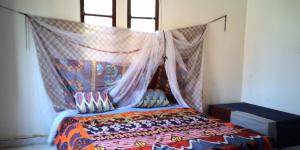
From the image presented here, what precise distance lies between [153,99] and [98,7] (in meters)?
1.57

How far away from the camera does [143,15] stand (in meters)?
3.63

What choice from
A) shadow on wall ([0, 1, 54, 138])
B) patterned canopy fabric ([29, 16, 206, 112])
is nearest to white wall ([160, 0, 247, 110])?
patterned canopy fabric ([29, 16, 206, 112])

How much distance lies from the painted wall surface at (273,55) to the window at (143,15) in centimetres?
182

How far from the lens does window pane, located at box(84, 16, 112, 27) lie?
10.9 ft

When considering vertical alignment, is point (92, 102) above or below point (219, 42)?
below

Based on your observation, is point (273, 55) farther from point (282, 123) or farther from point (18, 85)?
point (18, 85)

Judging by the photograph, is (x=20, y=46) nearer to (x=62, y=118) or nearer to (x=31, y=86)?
(x=31, y=86)

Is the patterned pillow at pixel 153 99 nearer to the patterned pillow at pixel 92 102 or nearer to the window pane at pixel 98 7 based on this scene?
the patterned pillow at pixel 92 102

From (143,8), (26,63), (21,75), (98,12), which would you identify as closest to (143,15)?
(143,8)

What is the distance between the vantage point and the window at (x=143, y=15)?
3547 mm

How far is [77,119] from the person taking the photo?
279 cm

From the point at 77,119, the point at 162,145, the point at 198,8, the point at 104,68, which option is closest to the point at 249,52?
the point at 198,8

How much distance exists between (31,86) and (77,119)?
87cm

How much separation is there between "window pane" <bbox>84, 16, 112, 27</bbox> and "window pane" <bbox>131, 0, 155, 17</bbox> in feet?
1.30
